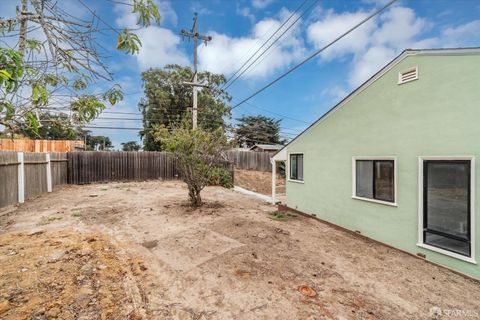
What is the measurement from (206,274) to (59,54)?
3222 mm

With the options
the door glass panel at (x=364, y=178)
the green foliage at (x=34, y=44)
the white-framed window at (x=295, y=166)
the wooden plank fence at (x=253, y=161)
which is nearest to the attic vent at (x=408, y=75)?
the door glass panel at (x=364, y=178)

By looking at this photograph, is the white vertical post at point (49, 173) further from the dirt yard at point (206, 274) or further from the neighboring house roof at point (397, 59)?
the neighboring house roof at point (397, 59)

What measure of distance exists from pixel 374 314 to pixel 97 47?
164 inches

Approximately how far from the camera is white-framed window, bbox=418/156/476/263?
3.92 meters

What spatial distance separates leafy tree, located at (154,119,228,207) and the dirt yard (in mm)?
1883

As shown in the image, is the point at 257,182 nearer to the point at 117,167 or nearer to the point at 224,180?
the point at 224,180

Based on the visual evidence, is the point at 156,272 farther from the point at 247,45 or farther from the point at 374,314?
the point at 247,45

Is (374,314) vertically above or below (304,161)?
below

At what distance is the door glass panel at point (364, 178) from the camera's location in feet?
18.7

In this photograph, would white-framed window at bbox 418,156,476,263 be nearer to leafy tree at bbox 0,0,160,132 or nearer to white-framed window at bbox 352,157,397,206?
white-framed window at bbox 352,157,397,206

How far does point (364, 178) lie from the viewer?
5887 millimetres

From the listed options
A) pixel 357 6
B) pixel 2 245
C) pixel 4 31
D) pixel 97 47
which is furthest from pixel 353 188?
pixel 2 245

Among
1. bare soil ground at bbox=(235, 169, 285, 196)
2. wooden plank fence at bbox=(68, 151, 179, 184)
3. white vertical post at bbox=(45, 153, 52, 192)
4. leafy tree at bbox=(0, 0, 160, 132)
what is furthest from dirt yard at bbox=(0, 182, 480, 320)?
bare soil ground at bbox=(235, 169, 285, 196)

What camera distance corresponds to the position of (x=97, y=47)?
226 cm
